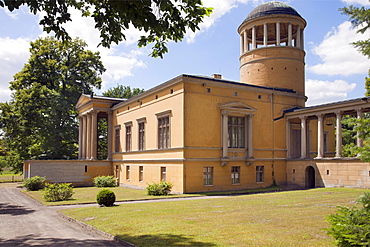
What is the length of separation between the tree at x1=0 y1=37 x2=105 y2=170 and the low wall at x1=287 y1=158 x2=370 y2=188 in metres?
33.6

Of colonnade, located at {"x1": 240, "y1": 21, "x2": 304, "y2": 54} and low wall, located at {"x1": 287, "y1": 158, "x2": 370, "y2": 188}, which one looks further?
colonnade, located at {"x1": 240, "y1": 21, "x2": 304, "y2": 54}

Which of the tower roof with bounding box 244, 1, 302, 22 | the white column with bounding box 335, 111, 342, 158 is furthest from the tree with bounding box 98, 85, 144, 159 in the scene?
the white column with bounding box 335, 111, 342, 158

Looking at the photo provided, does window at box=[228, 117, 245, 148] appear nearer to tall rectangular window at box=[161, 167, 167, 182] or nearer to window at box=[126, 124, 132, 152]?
tall rectangular window at box=[161, 167, 167, 182]

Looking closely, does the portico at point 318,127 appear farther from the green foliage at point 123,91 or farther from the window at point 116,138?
the green foliage at point 123,91

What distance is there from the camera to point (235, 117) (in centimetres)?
3266

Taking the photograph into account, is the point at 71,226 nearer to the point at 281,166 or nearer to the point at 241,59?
the point at 281,166

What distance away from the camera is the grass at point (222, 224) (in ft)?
35.3

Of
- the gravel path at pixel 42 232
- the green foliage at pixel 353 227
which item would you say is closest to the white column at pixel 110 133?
the gravel path at pixel 42 232

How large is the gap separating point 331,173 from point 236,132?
9.11 metres

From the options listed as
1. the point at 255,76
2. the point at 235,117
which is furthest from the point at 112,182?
the point at 255,76

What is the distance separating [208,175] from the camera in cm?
3055

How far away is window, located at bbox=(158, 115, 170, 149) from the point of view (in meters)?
32.6

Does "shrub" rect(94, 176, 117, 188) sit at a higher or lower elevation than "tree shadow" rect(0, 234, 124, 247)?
lower

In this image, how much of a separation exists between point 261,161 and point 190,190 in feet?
28.4
